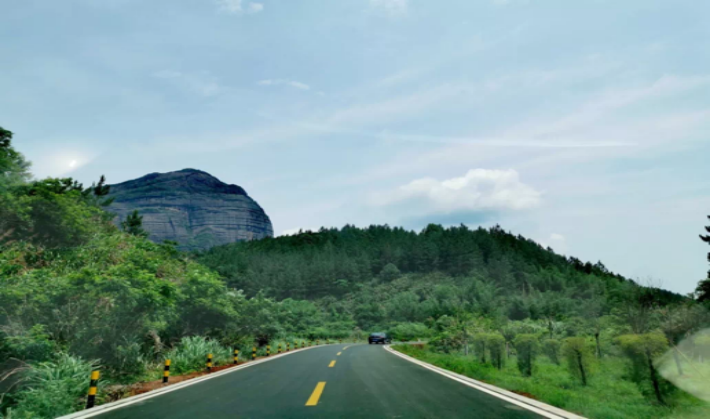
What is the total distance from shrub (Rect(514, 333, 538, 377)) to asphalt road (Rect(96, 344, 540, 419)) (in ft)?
19.1

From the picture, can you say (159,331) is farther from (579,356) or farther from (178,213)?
(178,213)

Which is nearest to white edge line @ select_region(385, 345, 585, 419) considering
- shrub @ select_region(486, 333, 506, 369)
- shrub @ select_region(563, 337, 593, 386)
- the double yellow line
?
the double yellow line

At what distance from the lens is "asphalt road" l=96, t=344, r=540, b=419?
6.88 meters

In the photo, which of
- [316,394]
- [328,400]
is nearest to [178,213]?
[316,394]

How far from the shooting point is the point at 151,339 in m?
19.5

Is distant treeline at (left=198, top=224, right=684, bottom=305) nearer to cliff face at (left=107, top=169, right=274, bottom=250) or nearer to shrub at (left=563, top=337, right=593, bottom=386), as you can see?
cliff face at (left=107, top=169, right=274, bottom=250)

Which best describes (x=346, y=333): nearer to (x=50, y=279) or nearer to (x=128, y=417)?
(x=50, y=279)

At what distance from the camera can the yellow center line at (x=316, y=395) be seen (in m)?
7.84

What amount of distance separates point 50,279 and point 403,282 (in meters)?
107

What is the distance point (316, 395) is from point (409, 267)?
129 m

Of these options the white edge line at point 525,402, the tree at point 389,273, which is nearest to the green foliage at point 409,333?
the white edge line at point 525,402

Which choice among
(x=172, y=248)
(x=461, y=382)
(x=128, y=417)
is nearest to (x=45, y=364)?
(x=128, y=417)

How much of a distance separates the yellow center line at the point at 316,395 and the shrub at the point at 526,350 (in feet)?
28.8

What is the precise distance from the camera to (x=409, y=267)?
13538 cm
